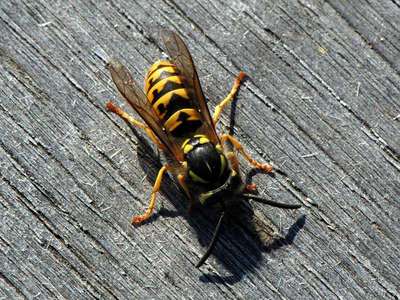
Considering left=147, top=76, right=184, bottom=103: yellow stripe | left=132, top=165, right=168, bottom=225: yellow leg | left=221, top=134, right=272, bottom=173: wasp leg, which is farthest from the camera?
left=147, top=76, right=184, bottom=103: yellow stripe

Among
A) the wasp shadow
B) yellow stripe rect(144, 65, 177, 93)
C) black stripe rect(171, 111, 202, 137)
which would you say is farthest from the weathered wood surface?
black stripe rect(171, 111, 202, 137)

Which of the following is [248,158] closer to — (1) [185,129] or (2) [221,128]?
(2) [221,128]

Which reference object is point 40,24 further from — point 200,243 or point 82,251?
point 200,243

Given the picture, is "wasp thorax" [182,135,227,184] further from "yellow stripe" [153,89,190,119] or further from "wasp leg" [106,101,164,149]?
"yellow stripe" [153,89,190,119]

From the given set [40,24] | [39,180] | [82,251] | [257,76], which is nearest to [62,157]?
[39,180]

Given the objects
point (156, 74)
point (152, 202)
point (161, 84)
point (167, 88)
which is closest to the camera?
point (152, 202)

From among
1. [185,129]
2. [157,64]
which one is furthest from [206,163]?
[157,64]
